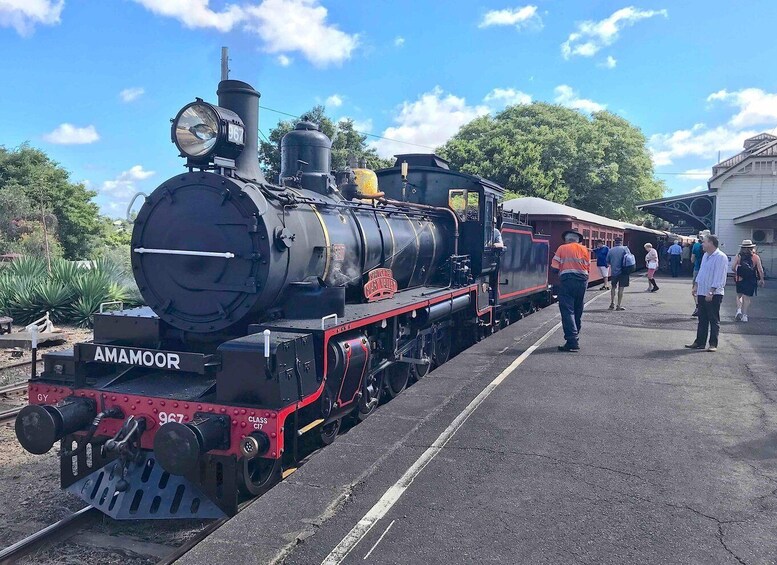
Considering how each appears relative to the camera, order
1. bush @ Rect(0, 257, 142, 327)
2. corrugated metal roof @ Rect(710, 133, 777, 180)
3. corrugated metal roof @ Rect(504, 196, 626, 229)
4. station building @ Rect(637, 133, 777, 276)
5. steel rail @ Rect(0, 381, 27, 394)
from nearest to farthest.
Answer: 1. steel rail @ Rect(0, 381, 27, 394)
2. bush @ Rect(0, 257, 142, 327)
3. corrugated metal roof @ Rect(504, 196, 626, 229)
4. station building @ Rect(637, 133, 777, 276)
5. corrugated metal roof @ Rect(710, 133, 777, 180)

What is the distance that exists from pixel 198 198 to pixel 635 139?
4147 centimetres

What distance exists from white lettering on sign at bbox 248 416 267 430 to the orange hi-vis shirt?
5888mm

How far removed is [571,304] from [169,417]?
6089mm

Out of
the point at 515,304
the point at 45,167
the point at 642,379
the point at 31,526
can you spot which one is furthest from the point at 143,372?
the point at 45,167

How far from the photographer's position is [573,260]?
29.3ft

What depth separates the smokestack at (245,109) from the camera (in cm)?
527

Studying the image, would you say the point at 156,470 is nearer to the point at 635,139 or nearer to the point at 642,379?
the point at 642,379

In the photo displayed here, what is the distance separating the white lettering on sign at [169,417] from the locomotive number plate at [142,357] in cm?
33

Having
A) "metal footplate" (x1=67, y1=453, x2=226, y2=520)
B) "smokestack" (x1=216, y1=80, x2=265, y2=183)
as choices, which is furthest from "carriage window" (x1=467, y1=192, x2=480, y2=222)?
"metal footplate" (x1=67, y1=453, x2=226, y2=520)

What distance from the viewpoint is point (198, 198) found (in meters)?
4.91

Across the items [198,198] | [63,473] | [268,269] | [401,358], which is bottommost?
[63,473]

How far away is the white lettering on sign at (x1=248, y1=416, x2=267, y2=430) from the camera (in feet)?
13.4

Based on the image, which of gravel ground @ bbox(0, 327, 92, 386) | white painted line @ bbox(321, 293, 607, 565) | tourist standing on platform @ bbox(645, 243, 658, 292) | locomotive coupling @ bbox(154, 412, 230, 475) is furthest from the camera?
tourist standing on platform @ bbox(645, 243, 658, 292)

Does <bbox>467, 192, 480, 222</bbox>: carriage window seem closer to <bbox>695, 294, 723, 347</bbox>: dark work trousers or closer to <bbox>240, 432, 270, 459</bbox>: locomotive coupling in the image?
<bbox>695, 294, 723, 347</bbox>: dark work trousers
